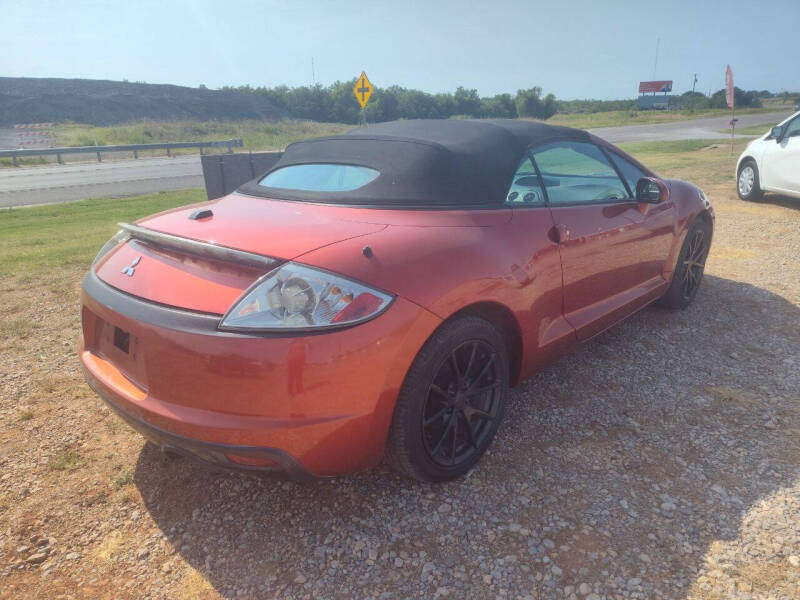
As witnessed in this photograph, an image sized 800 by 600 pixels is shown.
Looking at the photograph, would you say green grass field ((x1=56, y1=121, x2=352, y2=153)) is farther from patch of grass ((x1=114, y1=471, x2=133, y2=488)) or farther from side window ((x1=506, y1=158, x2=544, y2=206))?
patch of grass ((x1=114, y1=471, x2=133, y2=488))

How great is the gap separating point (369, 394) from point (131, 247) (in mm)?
1346

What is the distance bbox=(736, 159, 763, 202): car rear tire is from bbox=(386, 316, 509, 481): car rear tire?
8.83 metres

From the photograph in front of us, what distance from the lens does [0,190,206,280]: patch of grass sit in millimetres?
6223

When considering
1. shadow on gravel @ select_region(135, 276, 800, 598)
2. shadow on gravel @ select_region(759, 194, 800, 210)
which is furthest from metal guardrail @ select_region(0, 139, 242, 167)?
shadow on gravel @ select_region(135, 276, 800, 598)

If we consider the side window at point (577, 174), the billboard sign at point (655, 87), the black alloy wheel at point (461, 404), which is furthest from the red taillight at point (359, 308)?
the billboard sign at point (655, 87)

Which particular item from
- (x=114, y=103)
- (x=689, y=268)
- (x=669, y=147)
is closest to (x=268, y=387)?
(x=689, y=268)

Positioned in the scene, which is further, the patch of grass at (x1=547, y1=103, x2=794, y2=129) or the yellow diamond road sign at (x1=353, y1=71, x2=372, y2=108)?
the patch of grass at (x1=547, y1=103, x2=794, y2=129)

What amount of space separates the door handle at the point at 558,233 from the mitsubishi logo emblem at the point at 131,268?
6.37 ft

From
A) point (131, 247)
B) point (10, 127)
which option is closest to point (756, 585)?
point (131, 247)

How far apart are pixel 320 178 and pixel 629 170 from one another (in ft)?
7.07

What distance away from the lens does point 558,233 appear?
2916 mm

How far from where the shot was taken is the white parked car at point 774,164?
8461mm

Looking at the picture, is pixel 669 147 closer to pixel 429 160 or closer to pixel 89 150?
pixel 429 160

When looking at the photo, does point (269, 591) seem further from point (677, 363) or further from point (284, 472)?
point (677, 363)
